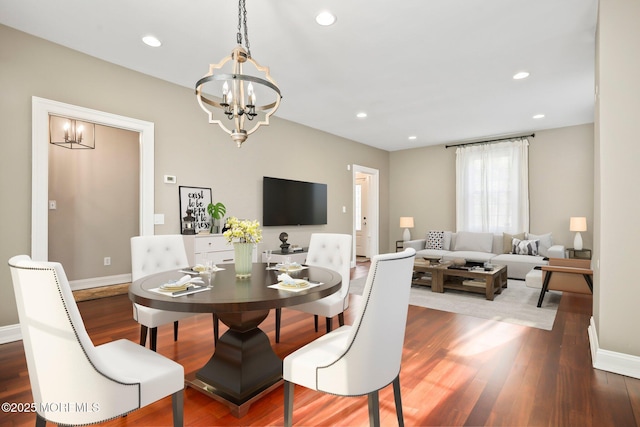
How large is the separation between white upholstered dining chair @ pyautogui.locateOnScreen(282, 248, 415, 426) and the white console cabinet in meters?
2.64

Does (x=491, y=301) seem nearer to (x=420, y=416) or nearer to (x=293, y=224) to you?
(x=420, y=416)

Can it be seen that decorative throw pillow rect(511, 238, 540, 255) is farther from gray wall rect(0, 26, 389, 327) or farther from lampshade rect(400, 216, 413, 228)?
gray wall rect(0, 26, 389, 327)

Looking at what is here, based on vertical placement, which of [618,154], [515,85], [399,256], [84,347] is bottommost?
[84,347]

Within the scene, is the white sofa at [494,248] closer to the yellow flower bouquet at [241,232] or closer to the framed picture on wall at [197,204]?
the framed picture on wall at [197,204]

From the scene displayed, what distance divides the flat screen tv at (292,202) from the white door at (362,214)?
2246 mm

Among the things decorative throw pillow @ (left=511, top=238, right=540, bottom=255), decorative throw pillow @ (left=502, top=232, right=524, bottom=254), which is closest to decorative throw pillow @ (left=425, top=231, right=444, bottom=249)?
decorative throw pillow @ (left=502, top=232, right=524, bottom=254)

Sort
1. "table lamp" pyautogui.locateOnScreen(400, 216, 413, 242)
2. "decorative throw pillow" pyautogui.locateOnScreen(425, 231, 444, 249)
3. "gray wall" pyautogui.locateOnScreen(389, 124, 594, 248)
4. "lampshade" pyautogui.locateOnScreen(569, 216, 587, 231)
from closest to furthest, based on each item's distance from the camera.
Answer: "lampshade" pyautogui.locateOnScreen(569, 216, 587, 231) < "gray wall" pyautogui.locateOnScreen(389, 124, 594, 248) < "decorative throw pillow" pyautogui.locateOnScreen(425, 231, 444, 249) < "table lamp" pyautogui.locateOnScreen(400, 216, 413, 242)

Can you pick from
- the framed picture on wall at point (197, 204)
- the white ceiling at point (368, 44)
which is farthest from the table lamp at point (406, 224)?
the framed picture on wall at point (197, 204)

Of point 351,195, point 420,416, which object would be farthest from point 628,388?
point 351,195

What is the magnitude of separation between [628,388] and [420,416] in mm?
1439

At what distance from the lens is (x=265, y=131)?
17.1 ft

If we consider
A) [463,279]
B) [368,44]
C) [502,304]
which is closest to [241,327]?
[368,44]

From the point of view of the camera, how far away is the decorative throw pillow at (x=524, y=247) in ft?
18.8

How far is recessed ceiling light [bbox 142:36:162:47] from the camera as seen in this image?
303cm
